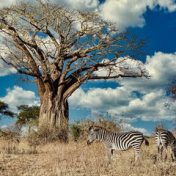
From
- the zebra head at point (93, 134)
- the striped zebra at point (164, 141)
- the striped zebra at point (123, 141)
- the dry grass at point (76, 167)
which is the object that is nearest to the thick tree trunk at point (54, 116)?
the dry grass at point (76, 167)

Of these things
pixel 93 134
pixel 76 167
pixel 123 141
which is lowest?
pixel 76 167

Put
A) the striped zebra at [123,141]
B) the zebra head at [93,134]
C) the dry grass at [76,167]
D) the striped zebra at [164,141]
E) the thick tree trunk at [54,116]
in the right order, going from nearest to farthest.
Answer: the dry grass at [76,167] → the striped zebra at [123,141] → the striped zebra at [164,141] → the zebra head at [93,134] → the thick tree trunk at [54,116]

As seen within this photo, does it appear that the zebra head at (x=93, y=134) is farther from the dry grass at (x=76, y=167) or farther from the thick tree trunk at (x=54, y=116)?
the thick tree trunk at (x=54, y=116)

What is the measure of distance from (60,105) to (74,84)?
4.65 feet

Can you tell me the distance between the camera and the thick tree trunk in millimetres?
25703

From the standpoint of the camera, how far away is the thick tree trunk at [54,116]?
84.3ft

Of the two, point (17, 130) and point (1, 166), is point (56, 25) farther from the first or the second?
point (1, 166)

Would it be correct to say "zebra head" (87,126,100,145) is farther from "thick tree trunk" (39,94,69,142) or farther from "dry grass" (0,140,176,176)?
"thick tree trunk" (39,94,69,142)

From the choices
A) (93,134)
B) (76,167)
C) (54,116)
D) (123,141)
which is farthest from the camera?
(54,116)

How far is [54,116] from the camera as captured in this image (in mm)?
26469

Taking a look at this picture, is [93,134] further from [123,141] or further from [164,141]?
[164,141]

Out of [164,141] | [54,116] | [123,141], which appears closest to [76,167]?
[123,141]

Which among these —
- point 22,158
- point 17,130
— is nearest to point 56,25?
point 17,130

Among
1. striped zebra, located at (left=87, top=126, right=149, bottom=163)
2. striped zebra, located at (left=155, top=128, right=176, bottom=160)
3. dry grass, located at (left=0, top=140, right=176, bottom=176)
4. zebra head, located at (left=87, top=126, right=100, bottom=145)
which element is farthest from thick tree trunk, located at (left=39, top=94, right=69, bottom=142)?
striped zebra, located at (left=155, top=128, right=176, bottom=160)
